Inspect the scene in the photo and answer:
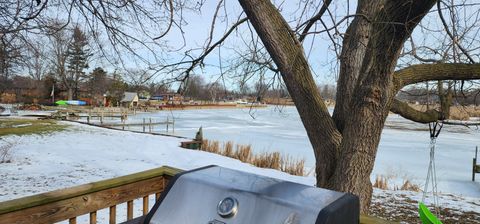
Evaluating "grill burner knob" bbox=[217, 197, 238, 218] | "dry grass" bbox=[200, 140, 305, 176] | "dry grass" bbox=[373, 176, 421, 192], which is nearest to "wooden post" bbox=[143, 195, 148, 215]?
"grill burner knob" bbox=[217, 197, 238, 218]

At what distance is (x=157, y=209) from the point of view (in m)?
1.21

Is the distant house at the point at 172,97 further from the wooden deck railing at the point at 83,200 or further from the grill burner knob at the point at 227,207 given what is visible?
the grill burner knob at the point at 227,207

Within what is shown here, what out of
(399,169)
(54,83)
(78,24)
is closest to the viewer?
(78,24)

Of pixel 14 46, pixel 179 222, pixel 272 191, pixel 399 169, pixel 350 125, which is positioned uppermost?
pixel 14 46

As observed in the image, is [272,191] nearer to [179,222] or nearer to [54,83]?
[179,222]

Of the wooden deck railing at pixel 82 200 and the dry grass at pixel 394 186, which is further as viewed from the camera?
the dry grass at pixel 394 186

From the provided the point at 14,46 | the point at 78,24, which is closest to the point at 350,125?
the point at 78,24

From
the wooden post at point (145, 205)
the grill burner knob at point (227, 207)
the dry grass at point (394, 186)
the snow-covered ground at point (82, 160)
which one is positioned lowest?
the dry grass at point (394, 186)

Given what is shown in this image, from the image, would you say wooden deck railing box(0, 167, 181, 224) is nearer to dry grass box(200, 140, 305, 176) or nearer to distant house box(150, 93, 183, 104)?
distant house box(150, 93, 183, 104)

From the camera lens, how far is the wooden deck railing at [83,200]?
1.64 m

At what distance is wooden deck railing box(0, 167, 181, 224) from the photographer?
1.65 meters

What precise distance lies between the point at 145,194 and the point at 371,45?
1.70 m

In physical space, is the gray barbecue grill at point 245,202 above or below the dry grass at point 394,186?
above

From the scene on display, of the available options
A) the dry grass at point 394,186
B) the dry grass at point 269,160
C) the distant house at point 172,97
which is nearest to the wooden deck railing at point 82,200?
the distant house at point 172,97
